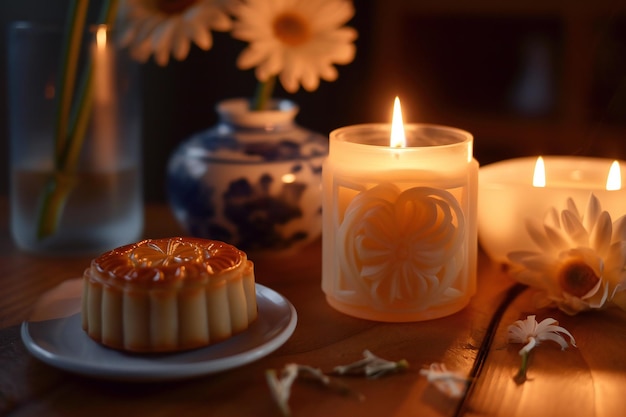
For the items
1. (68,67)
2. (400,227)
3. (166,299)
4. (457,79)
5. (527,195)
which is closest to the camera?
(166,299)

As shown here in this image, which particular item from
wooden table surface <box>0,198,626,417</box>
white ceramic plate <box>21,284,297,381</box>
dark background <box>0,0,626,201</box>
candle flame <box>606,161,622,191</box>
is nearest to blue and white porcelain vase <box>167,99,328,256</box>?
wooden table surface <box>0,198,626,417</box>

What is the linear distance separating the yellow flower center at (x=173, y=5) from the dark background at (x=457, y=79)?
559mm

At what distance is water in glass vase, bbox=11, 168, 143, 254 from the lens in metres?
1.07

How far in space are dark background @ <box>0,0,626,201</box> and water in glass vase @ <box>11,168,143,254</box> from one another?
552 mm

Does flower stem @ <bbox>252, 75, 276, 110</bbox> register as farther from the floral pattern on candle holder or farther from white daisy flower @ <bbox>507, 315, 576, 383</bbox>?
white daisy flower @ <bbox>507, 315, 576, 383</bbox>

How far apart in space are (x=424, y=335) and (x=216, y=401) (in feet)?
0.76

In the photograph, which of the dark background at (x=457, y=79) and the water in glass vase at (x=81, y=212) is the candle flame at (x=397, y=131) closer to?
the water in glass vase at (x=81, y=212)

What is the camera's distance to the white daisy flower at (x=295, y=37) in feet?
3.28

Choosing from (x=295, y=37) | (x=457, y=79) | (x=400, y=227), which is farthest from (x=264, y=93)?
(x=457, y=79)

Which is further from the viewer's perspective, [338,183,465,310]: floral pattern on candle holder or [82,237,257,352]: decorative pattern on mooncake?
[338,183,465,310]: floral pattern on candle holder

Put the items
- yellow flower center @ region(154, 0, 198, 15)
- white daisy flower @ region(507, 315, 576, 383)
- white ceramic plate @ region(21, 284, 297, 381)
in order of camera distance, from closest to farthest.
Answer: white ceramic plate @ region(21, 284, 297, 381), white daisy flower @ region(507, 315, 576, 383), yellow flower center @ region(154, 0, 198, 15)

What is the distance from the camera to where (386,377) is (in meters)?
0.73

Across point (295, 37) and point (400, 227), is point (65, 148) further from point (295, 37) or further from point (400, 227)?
point (400, 227)

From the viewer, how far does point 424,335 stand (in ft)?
2.70
